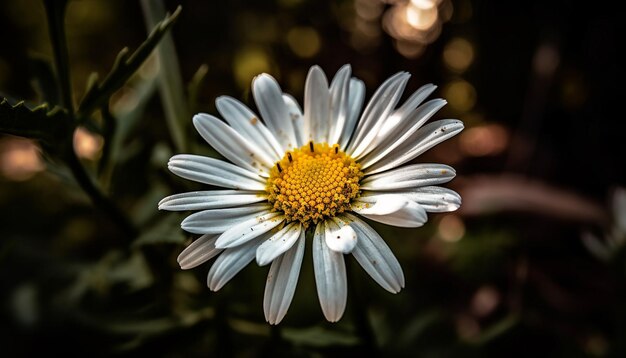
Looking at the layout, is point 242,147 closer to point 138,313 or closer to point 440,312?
point 138,313

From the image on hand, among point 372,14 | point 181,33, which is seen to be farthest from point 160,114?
point 372,14

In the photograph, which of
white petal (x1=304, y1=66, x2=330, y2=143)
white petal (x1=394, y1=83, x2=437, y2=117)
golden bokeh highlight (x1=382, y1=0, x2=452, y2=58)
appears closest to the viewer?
white petal (x1=394, y1=83, x2=437, y2=117)

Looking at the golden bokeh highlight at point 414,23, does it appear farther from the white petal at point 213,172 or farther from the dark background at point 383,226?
the white petal at point 213,172

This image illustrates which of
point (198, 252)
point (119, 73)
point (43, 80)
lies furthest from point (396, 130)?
point (43, 80)

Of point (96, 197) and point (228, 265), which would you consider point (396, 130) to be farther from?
point (96, 197)

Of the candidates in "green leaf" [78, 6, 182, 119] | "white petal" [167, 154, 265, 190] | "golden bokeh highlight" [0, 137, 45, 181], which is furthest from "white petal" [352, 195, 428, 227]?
"golden bokeh highlight" [0, 137, 45, 181]

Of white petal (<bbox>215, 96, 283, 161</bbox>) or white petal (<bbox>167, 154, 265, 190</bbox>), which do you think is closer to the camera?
white petal (<bbox>167, 154, 265, 190</bbox>)

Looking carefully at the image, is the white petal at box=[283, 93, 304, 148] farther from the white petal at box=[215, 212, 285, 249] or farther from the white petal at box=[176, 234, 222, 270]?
the white petal at box=[176, 234, 222, 270]
